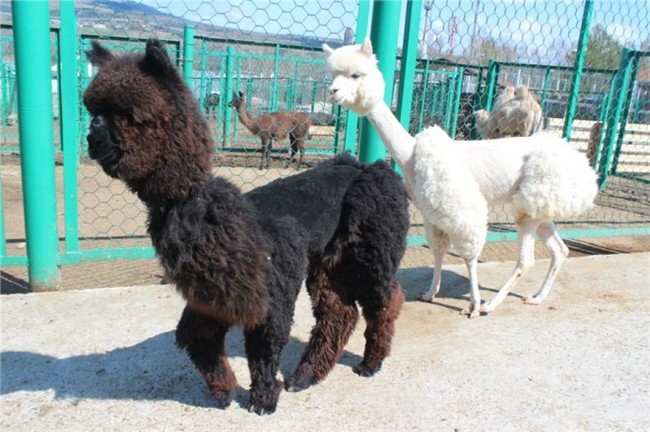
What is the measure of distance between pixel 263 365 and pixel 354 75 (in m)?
1.57

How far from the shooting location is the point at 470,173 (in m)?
3.11

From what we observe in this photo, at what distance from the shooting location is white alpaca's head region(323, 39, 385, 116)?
2.79 m

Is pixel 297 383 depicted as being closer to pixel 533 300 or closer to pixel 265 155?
pixel 533 300

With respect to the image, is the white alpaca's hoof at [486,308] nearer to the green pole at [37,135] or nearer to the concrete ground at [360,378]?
the concrete ground at [360,378]

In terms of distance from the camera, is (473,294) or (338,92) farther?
(473,294)

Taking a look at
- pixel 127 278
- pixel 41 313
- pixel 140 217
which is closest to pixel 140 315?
pixel 41 313

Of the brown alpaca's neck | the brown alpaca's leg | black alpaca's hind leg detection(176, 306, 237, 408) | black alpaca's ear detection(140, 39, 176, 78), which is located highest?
black alpaca's ear detection(140, 39, 176, 78)

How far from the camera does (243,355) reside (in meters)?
2.70

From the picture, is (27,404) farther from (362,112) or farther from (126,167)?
(362,112)

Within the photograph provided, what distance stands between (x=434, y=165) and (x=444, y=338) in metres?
0.97

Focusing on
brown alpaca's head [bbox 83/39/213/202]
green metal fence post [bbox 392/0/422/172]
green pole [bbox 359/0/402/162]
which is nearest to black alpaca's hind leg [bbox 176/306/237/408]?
brown alpaca's head [bbox 83/39/213/202]

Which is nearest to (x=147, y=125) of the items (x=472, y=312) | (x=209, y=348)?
(x=209, y=348)

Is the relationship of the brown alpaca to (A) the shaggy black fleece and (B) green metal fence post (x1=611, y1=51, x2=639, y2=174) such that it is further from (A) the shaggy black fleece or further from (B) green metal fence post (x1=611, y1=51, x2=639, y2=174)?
(A) the shaggy black fleece

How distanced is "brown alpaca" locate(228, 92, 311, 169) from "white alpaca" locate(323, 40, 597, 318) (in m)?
7.19
